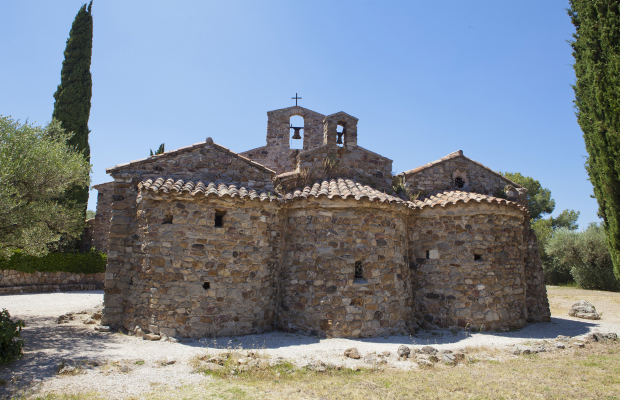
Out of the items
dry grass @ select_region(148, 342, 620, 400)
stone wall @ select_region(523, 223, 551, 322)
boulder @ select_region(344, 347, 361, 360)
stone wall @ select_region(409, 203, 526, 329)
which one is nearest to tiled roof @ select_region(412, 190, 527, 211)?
stone wall @ select_region(409, 203, 526, 329)

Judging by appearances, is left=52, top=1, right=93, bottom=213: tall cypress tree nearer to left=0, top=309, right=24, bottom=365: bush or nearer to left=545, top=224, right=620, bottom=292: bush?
left=0, top=309, right=24, bottom=365: bush

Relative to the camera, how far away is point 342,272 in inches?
348

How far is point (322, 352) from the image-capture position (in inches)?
290

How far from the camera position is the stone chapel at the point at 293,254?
844cm

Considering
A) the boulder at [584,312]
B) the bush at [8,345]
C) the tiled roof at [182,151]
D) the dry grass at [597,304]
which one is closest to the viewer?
the bush at [8,345]

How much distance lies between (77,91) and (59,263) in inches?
355

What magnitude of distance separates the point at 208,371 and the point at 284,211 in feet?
15.2

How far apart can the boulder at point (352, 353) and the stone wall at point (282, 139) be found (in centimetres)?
1036

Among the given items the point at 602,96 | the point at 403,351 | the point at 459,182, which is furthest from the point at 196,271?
the point at 602,96

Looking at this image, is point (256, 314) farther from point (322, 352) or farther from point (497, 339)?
point (497, 339)

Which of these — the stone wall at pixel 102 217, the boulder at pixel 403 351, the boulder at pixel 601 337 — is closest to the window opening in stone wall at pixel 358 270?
the boulder at pixel 403 351

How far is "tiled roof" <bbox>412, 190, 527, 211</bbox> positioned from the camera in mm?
9758

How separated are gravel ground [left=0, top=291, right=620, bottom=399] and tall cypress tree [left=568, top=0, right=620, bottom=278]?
3.53 metres

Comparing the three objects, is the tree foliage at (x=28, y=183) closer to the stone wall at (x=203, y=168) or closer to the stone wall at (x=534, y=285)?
the stone wall at (x=203, y=168)
